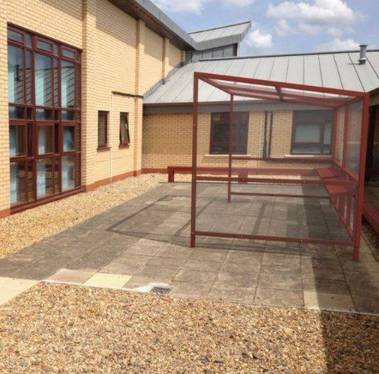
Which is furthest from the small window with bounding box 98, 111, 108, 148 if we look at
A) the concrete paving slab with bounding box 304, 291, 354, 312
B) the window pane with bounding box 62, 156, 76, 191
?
the concrete paving slab with bounding box 304, 291, 354, 312

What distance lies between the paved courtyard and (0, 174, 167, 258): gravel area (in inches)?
13.0

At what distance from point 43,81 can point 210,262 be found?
6444mm

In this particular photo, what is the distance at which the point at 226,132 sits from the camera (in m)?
17.8

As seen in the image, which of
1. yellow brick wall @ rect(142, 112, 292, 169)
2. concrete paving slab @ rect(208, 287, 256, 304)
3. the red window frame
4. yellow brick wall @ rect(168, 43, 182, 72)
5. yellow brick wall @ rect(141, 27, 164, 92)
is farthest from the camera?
yellow brick wall @ rect(168, 43, 182, 72)

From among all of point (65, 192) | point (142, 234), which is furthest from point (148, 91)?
point (142, 234)

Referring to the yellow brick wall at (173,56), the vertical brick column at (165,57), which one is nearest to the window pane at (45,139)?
the vertical brick column at (165,57)

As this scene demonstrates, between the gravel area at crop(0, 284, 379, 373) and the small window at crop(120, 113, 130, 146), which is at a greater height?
the small window at crop(120, 113, 130, 146)

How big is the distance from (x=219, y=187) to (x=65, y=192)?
515cm

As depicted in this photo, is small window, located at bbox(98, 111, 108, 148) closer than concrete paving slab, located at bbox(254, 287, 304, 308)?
No

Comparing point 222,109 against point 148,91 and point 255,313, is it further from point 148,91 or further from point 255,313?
point 255,313

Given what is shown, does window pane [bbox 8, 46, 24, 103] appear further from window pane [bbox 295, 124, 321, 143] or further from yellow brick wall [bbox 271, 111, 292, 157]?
window pane [bbox 295, 124, 321, 143]

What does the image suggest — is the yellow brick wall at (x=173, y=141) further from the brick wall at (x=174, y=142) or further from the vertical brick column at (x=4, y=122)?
the vertical brick column at (x=4, y=122)

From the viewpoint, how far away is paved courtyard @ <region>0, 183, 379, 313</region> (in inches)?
209

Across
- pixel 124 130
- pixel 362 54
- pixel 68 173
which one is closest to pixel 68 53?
pixel 68 173
